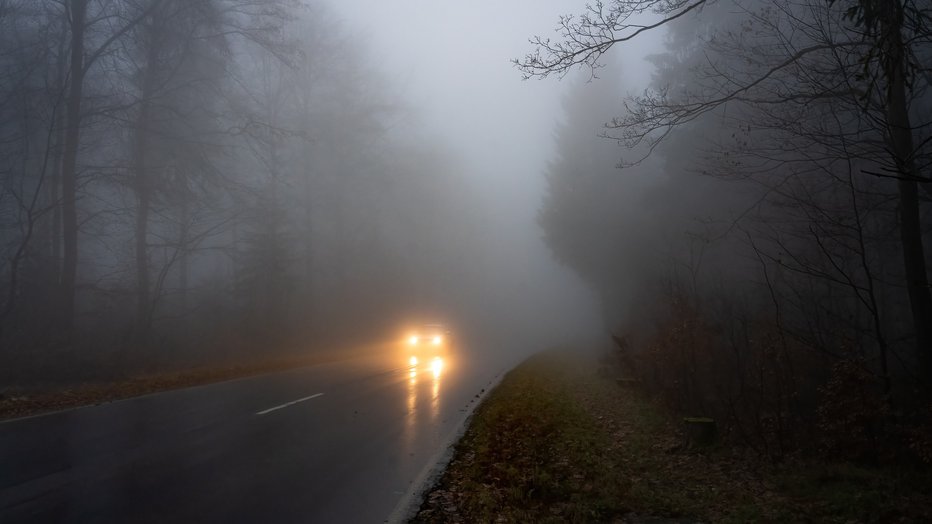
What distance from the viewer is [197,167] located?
2078 centimetres

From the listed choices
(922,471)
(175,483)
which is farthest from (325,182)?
(922,471)

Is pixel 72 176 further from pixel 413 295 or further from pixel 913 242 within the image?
pixel 413 295

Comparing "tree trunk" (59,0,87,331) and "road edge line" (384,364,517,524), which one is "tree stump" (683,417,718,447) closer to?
"road edge line" (384,364,517,524)

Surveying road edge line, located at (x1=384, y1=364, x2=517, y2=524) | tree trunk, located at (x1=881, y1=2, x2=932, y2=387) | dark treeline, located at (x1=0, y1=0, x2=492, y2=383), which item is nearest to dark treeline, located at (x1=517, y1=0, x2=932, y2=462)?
tree trunk, located at (x1=881, y1=2, x2=932, y2=387)

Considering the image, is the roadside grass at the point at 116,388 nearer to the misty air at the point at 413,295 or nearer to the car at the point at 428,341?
the misty air at the point at 413,295

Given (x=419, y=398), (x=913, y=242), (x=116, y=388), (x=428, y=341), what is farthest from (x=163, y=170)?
(x=913, y=242)

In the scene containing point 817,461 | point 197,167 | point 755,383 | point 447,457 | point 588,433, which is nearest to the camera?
point 817,461

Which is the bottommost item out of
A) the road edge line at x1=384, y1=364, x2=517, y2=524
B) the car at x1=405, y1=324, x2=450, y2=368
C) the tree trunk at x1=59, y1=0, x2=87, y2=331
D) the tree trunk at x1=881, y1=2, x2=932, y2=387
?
the road edge line at x1=384, y1=364, x2=517, y2=524

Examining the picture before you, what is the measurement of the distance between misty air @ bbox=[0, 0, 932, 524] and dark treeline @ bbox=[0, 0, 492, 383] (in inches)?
5.7

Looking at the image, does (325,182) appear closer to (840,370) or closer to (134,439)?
(134,439)

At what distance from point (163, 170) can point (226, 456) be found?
16.0 m

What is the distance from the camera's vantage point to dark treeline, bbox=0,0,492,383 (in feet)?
59.8

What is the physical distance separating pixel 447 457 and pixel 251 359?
15.8 m

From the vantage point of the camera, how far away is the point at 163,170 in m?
20.3
